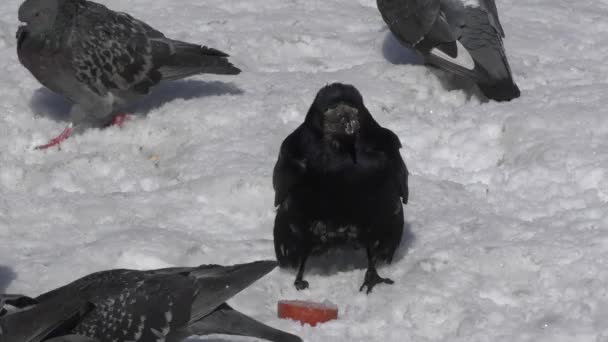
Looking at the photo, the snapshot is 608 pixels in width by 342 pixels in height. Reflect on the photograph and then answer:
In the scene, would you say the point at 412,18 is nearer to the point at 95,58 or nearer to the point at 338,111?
the point at 95,58

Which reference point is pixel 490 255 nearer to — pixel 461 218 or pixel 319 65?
pixel 461 218

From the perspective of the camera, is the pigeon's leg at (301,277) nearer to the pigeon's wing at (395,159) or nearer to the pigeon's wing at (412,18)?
the pigeon's wing at (395,159)

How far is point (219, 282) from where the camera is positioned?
4.80 meters

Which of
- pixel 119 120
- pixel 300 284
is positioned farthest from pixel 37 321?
pixel 119 120

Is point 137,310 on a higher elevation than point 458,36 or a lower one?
higher

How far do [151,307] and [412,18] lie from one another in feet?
13.8

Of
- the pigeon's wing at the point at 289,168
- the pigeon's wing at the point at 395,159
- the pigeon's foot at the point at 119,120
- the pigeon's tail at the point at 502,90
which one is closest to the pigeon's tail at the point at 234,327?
the pigeon's wing at the point at 289,168

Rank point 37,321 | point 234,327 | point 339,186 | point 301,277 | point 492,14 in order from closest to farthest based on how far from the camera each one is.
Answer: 1. point 37,321
2. point 234,327
3. point 339,186
4. point 301,277
5. point 492,14

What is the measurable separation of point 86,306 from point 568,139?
330 cm

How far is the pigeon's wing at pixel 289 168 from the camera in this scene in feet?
18.2

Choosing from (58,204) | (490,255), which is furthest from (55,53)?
(490,255)

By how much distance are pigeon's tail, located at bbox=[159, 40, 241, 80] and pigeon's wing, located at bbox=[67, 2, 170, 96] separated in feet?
0.22

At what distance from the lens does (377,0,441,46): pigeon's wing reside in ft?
27.1

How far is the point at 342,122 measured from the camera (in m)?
5.46
